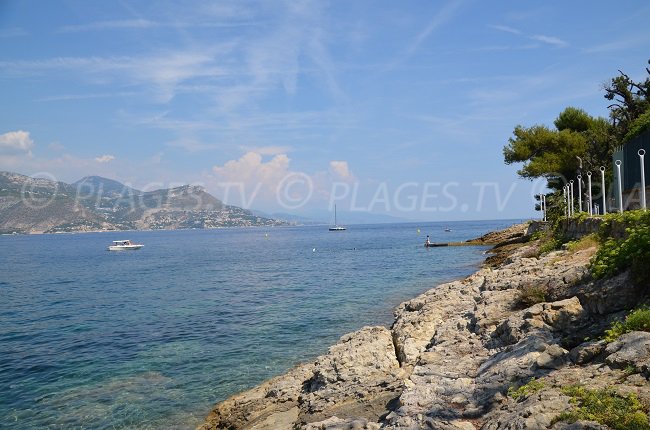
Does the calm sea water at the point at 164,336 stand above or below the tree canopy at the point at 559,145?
below

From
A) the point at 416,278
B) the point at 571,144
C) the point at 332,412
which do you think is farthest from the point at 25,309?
the point at 571,144

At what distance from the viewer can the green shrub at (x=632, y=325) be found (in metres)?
7.14

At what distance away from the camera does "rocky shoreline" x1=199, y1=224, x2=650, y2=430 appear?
650cm

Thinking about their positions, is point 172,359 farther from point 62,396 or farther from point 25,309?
point 25,309

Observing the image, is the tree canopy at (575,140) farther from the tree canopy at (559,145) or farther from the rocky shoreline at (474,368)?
the rocky shoreline at (474,368)

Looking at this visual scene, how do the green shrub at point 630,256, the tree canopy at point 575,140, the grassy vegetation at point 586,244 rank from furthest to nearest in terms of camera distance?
the tree canopy at point 575,140
the grassy vegetation at point 586,244
the green shrub at point 630,256

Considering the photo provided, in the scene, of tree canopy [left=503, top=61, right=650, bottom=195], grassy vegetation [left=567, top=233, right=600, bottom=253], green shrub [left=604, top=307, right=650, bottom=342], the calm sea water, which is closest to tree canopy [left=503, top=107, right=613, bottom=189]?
tree canopy [left=503, top=61, right=650, bottom=195]

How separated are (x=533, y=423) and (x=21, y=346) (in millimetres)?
23061

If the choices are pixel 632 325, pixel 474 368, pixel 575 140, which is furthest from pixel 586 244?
pixel 575 140

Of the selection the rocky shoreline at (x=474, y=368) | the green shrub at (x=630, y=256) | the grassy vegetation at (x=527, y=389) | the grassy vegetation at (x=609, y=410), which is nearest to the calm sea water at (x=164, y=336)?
the rocky shoreline at (x=474, y=368)

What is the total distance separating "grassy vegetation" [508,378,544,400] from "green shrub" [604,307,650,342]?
1322 millimetres

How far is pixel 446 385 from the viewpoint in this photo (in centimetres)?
827

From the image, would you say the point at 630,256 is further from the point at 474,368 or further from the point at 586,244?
the point at 586,244

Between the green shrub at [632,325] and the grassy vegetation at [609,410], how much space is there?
5.44 feet
